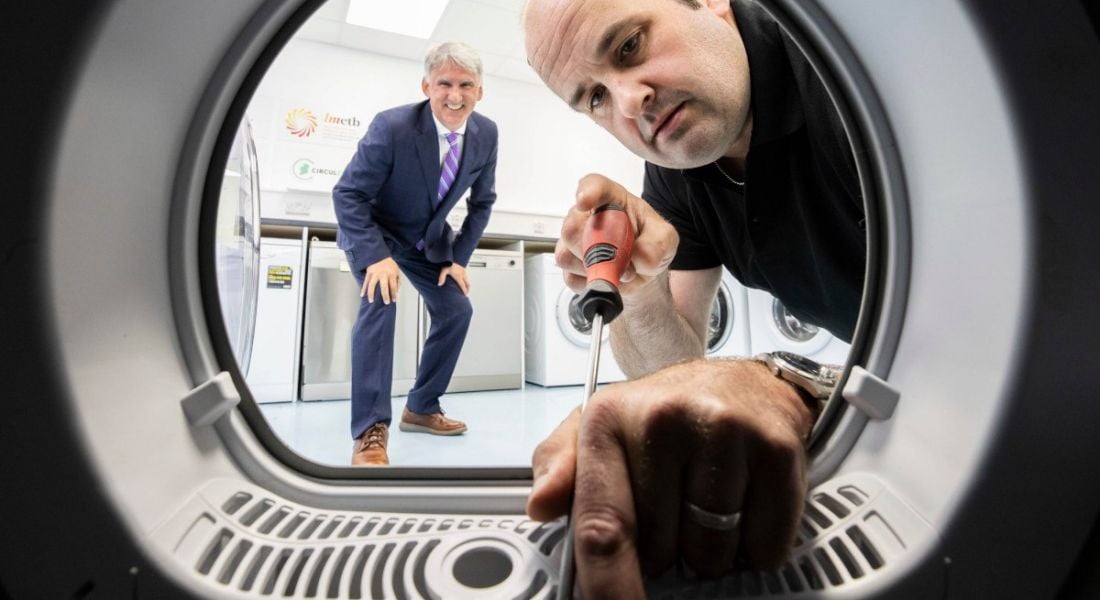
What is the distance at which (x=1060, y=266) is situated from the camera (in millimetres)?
226

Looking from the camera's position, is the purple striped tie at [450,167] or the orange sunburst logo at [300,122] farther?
the orange sunburst logo at [300,122]

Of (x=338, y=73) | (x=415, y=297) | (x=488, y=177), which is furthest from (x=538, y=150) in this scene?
(x=488, y=177)

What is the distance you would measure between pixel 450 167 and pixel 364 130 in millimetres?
1895

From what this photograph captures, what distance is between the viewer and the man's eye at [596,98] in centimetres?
72

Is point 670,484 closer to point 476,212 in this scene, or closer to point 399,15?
point 476,212

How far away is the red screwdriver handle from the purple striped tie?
1.11m

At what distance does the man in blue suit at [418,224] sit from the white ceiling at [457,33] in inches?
58.2

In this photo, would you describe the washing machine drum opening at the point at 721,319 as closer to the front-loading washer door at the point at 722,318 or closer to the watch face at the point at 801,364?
the front-loading washer door at the point at 722,318

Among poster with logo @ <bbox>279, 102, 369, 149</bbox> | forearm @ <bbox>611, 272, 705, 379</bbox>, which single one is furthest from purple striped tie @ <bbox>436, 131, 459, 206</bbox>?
poster with logo @ <bbox>279, 102, 369, 149</bbox>

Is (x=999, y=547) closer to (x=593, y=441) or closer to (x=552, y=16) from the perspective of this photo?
(x=593, y=441)

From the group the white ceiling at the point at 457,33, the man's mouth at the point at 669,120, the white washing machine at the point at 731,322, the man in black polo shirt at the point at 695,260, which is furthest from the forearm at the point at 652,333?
the white ceiling at the point at 457,33

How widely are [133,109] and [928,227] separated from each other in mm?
510

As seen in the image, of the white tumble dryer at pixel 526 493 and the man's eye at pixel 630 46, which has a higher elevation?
the man's eye at pixel 630 46

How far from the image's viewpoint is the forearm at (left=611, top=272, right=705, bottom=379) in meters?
0.86
